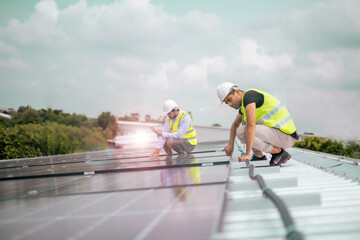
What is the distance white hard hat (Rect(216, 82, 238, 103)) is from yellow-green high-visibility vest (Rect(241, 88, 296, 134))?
360 millimetres

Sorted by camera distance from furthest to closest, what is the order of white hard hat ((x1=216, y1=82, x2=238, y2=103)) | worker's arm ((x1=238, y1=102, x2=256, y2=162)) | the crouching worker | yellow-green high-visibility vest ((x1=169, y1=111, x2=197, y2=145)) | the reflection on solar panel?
1. yellow-green high-visibility vest ((x1=169, y1=111, x2=197, y2=145))
2. the crouching worker
3. white hard hat ((x1=216, y1=82, x2=238, y2=103))
4. worker's arm ((x1=238, y1=102, x2=256, y2=162))
5. the reflection on solar panel

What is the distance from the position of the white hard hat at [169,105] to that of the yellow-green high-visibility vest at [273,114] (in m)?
3.64

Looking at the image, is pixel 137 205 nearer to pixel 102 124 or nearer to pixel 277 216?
pixel 277 216

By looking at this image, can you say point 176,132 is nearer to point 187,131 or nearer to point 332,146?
point 187,131

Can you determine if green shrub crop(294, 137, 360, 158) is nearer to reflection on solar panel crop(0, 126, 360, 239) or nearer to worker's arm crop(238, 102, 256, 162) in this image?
worker's arm crop(238, 102, 256, 162)

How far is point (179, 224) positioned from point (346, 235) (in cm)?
96

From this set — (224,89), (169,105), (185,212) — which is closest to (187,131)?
(169,105)

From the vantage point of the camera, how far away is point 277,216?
2.28m

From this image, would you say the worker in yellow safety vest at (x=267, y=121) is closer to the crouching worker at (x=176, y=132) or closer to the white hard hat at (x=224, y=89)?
the white hard hat at (x=224, y=89)

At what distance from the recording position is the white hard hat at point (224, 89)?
543cm

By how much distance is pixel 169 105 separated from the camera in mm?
8938

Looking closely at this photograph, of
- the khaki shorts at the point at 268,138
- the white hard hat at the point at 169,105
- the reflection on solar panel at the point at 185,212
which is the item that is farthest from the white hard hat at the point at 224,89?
the white hard hat at the point at 169,105

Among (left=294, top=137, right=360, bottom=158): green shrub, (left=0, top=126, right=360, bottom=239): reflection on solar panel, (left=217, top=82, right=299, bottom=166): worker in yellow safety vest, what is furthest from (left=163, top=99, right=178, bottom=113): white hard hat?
(left=294, top=137, right=360, bottom=158): green shrub

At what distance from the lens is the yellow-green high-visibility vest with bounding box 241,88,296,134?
18.0ft
